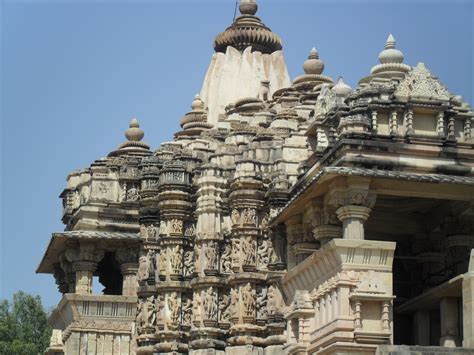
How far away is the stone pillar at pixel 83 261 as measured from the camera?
37.4m

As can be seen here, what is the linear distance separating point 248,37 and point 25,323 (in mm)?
22064

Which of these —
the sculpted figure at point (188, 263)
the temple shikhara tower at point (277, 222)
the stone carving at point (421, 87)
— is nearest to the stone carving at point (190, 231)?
the temple shikhara tower at point (277, 222)

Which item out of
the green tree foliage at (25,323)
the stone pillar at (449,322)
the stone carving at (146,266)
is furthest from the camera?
the green tree foliage at (25,323)

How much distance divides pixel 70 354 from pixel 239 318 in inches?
240

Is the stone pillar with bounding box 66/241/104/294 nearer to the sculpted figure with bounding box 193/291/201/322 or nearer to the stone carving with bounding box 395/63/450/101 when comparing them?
the sculpted figure with bounding box 193/291/201/322

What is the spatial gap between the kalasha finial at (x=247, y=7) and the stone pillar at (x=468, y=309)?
62.6 ft

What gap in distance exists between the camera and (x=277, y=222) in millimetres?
32094

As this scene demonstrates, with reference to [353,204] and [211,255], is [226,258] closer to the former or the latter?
[211,255]

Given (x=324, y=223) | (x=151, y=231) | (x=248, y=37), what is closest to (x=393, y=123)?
(x=324, y=223)

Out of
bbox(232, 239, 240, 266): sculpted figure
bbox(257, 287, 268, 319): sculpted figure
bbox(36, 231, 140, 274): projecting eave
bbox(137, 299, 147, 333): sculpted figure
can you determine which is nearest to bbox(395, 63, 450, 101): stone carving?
bbox(232, 239, 240, 266): sculpted figure

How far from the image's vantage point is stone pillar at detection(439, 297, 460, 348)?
1087 inches

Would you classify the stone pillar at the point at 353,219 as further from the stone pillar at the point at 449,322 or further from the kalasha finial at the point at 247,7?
the kalasha finial at the point at 247,7

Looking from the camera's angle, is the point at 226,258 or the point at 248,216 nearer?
the point at 248,216

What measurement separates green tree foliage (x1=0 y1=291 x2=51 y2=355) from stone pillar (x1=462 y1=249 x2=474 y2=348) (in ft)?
111
